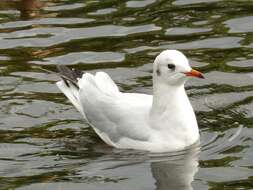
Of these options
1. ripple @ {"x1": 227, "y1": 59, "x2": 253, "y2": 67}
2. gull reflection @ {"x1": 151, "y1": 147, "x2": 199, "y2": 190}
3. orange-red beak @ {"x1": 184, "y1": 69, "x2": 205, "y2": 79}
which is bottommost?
gull reflection @ {"x1": 151, "y1": 147, "x2": 199, "y2": 190}

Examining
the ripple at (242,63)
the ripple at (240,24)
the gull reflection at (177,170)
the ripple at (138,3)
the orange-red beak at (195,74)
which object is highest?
the orange-red beak at (195,74)

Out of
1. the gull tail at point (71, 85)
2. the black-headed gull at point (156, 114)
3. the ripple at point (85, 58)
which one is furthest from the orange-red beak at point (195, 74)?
the ripple at point (85, 58)

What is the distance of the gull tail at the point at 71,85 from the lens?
11241mm

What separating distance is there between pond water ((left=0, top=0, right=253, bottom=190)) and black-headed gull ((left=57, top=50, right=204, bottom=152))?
0.52ft

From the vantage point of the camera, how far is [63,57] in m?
13.6

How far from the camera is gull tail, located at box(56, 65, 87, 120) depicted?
11241 mm

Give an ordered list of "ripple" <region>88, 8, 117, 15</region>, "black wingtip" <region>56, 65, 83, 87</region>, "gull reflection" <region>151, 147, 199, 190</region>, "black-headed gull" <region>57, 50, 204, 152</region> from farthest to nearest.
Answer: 1. "ripple" <region>88, 8, 117, 15</region>
2. "black wingtip" <region>56, 65, 83, 87</region>
3. "black-headed gull" <region>57, 50, 204, 152</region>
4. "gull reflection" <region>151, 147, 199, 190</region>

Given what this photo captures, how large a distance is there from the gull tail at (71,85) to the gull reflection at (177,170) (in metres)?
1.53

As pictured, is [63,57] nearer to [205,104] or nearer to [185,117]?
[205,104]

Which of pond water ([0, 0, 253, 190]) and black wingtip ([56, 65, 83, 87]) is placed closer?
pond water ([0, 0, 253, 190])

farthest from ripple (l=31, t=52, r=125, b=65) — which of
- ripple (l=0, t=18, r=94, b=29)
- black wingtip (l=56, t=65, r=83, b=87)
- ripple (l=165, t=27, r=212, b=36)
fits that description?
black wingtip (l=56, t=65, r=83, b=87)

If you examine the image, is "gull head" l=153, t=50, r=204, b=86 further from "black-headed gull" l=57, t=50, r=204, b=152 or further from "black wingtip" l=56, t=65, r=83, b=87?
"black wingtip" l=56, t=65, r=83, b=87

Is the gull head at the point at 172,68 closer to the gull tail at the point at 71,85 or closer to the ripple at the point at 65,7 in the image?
the gull tail at the point at 71,85

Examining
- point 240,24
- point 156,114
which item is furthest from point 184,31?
point 156,114
